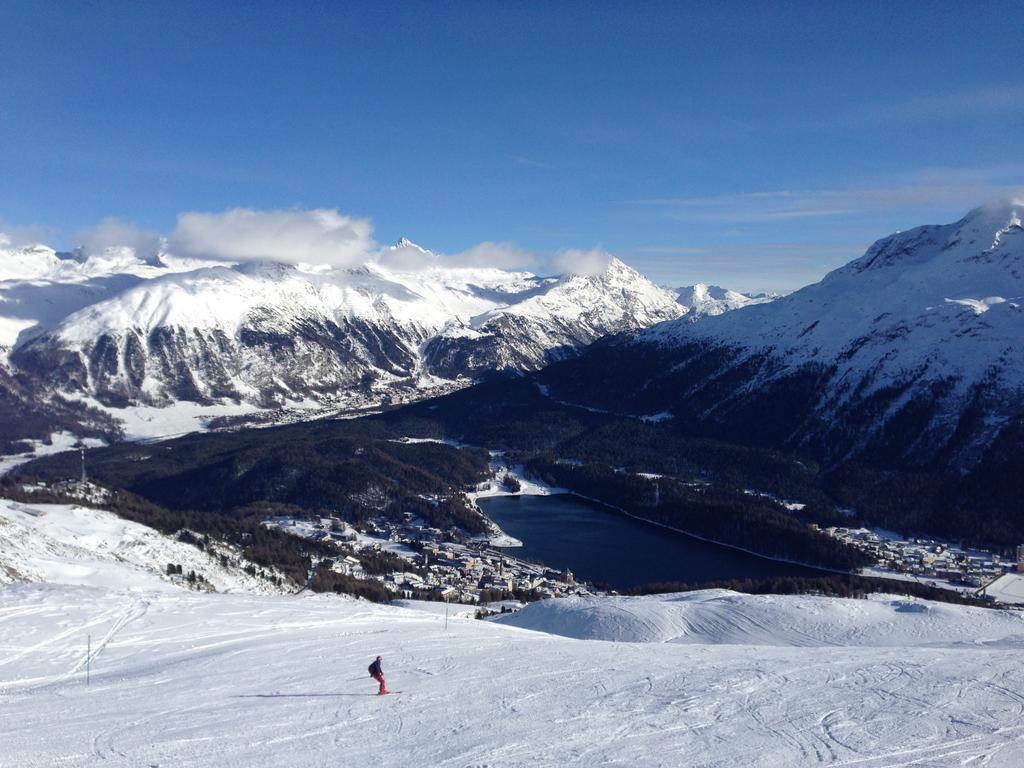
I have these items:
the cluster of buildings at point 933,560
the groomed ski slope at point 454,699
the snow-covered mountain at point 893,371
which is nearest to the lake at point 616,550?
the cluster of buildings at point 933,560

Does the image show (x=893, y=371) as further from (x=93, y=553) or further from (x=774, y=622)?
(x=93, y=553)

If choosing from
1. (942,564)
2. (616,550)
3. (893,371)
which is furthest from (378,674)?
(893,371)

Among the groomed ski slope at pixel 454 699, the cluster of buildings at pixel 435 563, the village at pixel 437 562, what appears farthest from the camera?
the cluster of buildings at pixel 435 563

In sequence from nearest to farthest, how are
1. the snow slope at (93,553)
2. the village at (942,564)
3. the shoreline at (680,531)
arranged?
the snow slope at (93,553) < the village at (942,564) < the shoreline at (680,531)

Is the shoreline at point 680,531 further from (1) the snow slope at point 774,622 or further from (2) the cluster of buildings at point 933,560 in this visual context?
(1) the snow slope at point 774,622

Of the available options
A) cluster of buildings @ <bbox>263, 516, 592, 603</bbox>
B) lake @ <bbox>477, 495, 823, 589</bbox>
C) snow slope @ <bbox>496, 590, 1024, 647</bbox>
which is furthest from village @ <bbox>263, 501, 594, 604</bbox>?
snow slope @ <bbox>496, 590, 1024, 647</bbox>

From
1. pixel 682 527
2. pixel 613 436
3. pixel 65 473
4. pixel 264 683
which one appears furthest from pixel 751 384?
pixel 264 683
